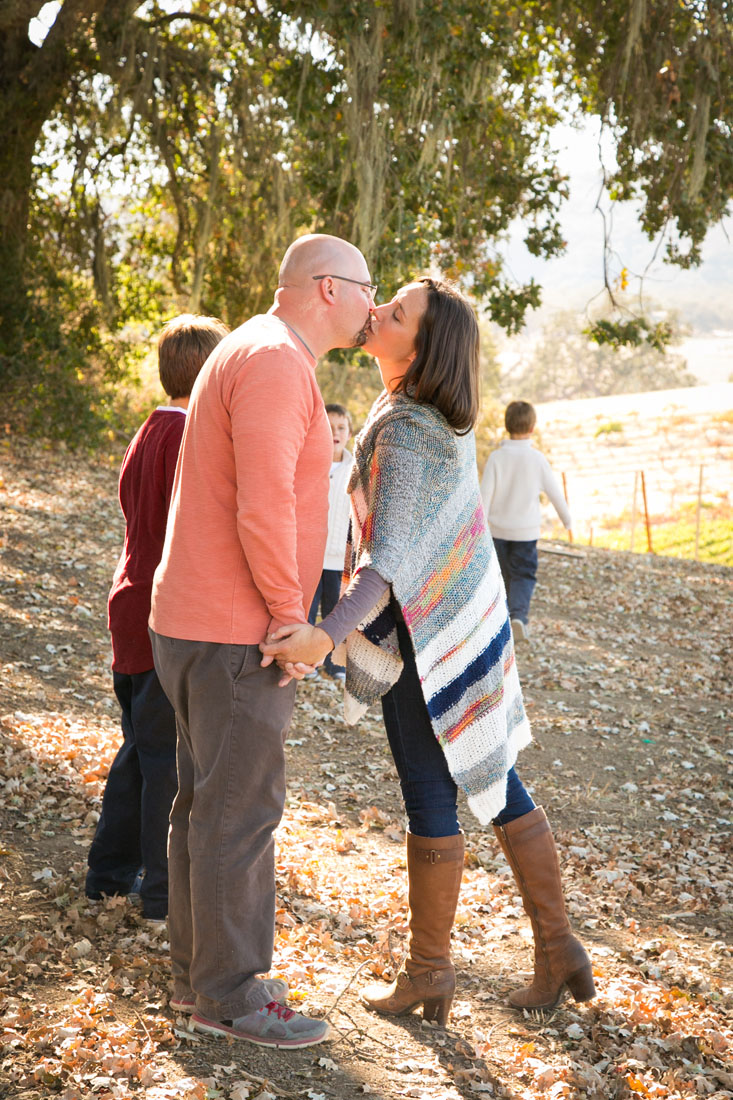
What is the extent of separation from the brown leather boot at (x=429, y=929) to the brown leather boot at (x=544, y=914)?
0.21 meters

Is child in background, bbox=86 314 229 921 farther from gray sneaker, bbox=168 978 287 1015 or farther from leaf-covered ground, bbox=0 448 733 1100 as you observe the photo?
gray sneaker, bbox=168 978 287 1015

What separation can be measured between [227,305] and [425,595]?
1186 cm

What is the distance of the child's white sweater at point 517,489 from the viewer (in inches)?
293

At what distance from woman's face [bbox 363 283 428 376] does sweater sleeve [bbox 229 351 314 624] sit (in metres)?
0.43

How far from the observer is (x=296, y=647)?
2.47 metres

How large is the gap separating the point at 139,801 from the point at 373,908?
1120 millimetres

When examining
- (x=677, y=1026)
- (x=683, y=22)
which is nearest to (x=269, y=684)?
(x=677, y=1026)

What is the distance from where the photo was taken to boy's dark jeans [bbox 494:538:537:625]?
762cm

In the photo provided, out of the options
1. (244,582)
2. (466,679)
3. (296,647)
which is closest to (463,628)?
(466,679)

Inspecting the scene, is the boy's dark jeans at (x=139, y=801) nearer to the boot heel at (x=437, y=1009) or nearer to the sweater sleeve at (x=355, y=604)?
the sweater sleeve at (x=355, y=604)

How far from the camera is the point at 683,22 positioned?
31.7ft

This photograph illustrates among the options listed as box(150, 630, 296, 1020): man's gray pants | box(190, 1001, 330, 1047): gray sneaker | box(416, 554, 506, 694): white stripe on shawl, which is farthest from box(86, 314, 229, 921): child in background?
box(416, 554, 506, 694): white stripe on shawl

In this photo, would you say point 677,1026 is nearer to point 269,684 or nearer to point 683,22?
point 269,684

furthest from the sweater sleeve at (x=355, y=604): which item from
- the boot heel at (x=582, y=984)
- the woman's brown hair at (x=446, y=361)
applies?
the boot heel at (x=582, y=984)
